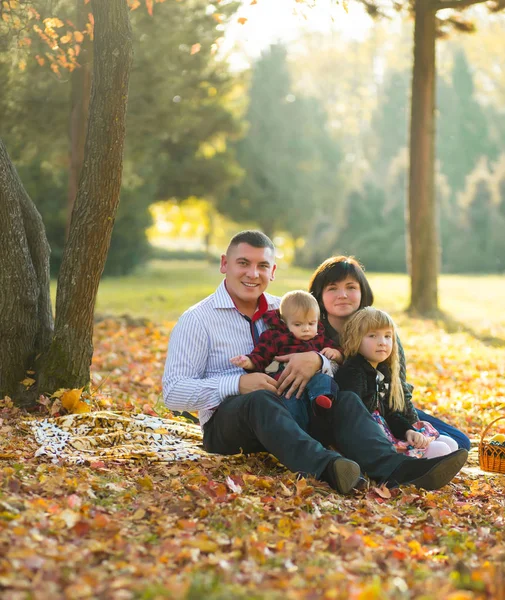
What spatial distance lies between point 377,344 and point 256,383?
→ 0.81m

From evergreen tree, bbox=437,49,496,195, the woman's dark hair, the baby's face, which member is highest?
evergreen tree, bbox=437,49,496,195

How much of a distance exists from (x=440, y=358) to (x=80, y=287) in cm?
600

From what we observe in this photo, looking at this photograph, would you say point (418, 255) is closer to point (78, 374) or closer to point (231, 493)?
point (78, 374)

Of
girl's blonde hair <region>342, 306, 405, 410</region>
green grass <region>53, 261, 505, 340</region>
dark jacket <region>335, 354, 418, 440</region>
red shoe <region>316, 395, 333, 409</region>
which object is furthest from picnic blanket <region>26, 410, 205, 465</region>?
green grass <region>53, 261, 505, 340</region>

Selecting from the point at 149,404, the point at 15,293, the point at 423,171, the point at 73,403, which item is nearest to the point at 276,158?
the point at 423,171

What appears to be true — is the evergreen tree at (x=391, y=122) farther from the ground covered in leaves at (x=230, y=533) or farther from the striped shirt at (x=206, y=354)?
Result: the ground covered in leaves at (x=230, y=533)

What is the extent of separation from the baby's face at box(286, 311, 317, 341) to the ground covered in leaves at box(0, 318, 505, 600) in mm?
831

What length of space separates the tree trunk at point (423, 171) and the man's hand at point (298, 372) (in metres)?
10.6

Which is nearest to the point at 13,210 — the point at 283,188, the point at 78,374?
the point at 78,374

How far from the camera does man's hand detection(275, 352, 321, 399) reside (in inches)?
183

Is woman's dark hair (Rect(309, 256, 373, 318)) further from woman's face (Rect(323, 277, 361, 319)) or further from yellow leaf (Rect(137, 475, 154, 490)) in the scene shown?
yellow leaf (Rect(137, 475, 154, 490))

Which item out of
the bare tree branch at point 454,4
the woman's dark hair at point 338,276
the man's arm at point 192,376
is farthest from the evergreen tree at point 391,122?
the man's arm at point 192,376

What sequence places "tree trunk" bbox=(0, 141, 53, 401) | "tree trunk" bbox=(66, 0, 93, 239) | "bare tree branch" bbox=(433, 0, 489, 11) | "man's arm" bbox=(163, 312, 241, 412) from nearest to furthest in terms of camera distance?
"man's arm" bbox=(163, 312, 241, 412), "tree trunk" bbox=(0, 141, 53, 401), "tree trunk" bbox=(66, 0, 93, 239), "bare tree branch" bbox=(433, 0, 489, 11)

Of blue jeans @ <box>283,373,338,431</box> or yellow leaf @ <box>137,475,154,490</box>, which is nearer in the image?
yellow leaf @ <box>137,475,154,490</box>
